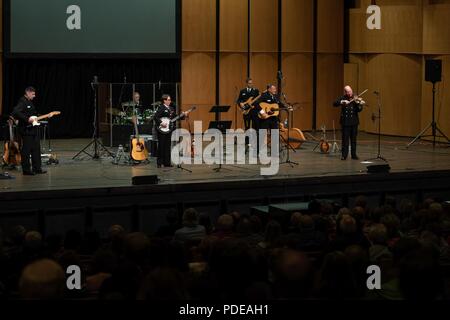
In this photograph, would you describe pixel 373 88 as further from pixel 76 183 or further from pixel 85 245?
pixel 85 245

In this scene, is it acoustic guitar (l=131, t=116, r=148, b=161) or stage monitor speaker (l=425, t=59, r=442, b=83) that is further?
stage monitor speaker (l=425, t=59, r=442, b=83)

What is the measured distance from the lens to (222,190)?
14047 millimetres

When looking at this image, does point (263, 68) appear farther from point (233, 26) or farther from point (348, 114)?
point (348, 114)

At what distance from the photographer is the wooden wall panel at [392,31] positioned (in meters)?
22.4

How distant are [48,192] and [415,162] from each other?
780cm

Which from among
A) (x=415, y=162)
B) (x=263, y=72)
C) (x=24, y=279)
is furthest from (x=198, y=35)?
(x=24, y=279)

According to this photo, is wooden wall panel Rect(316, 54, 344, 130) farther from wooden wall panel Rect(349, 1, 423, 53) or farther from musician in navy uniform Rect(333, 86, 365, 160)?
musician in navy uniform Rect(333, 86, 365, 160)

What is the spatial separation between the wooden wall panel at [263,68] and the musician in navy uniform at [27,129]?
978cm

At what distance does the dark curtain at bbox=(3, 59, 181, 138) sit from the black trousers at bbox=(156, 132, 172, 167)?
6215 mm

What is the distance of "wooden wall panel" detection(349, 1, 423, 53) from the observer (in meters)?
22.4

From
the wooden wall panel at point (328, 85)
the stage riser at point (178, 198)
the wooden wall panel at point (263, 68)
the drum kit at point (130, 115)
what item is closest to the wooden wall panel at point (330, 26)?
the wooden wall panel at point (328, 85)

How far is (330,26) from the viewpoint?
24609mm

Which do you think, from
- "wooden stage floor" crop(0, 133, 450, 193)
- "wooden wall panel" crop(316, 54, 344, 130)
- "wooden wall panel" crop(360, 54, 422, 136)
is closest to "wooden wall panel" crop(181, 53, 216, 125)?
"wooden wall panel" crop(316, 54, 344, 130)

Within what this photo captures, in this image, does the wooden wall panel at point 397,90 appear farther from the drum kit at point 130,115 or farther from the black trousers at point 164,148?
the black trousers at point 164,148
